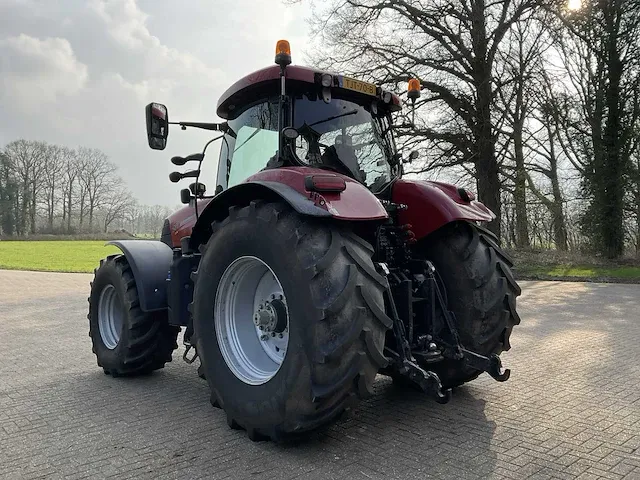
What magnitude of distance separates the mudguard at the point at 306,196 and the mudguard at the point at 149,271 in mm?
1315

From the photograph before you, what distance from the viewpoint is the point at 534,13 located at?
1720cm

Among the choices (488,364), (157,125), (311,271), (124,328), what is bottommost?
(488,364)

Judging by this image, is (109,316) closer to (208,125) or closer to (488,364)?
(208,125)

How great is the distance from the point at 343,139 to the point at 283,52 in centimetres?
79

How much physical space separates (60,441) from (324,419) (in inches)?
66.5

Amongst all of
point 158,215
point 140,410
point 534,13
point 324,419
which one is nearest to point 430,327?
point 324,419

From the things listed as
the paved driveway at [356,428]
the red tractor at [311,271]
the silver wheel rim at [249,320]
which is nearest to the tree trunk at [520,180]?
the paved driveway at [356,428]

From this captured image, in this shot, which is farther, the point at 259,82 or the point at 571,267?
the point at 571,267

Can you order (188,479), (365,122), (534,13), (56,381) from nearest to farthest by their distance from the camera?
(188,479)
(365,122)
(56,381)
(534,13)

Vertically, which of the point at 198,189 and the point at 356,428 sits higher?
the point at 198,189

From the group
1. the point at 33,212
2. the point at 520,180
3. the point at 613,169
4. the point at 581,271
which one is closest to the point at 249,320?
the point at 581,271

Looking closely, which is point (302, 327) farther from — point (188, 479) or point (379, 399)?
point (379, 399)

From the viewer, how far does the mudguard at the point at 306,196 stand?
285 cm

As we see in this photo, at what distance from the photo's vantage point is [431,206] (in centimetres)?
385
